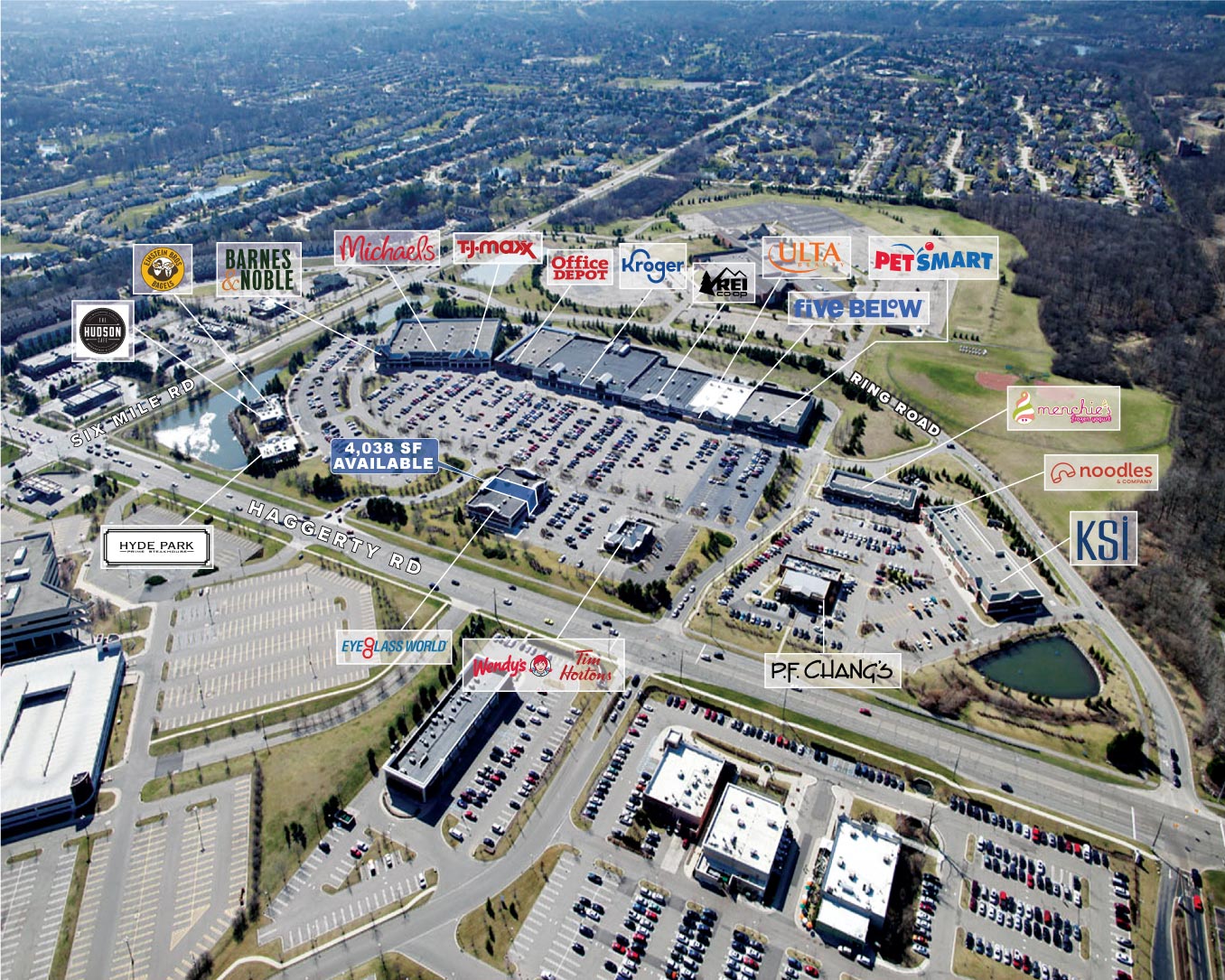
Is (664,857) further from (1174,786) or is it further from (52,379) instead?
(52,379)

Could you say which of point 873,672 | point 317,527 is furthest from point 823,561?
point 317,527

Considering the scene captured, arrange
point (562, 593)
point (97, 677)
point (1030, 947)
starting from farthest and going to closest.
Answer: point (562, 593), point (97, 677), point (1030, 947)

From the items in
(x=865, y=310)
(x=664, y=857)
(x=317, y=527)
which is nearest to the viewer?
(x=664, y=857)

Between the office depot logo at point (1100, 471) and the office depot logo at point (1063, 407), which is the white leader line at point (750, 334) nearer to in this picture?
the office depot logo at point (1063, 407)

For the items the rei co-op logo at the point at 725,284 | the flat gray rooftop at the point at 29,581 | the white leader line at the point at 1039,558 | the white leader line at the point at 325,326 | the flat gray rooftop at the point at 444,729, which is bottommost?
the flat gray rooftop at the point at 444,729

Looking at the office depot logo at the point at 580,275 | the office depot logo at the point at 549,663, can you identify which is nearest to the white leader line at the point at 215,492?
the office depot logo at the point at 549,663

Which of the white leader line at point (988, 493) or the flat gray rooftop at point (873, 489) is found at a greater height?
the flat gray rooftop at point (873, 489)

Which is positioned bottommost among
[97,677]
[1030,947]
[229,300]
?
[1030,947]

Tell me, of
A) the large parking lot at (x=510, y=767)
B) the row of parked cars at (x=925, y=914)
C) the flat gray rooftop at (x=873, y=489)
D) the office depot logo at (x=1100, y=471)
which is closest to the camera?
the row of parked cars at (x=925, y=914)
